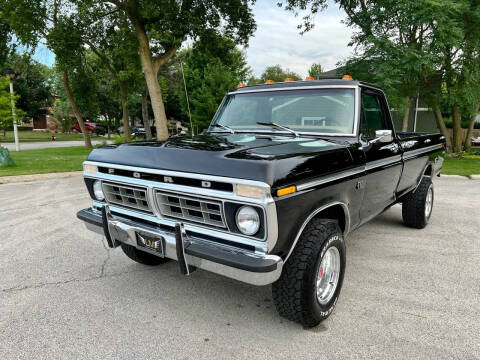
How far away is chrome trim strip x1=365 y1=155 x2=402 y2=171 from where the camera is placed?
3297 millimetres

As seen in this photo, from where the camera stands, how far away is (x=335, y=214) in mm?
3025

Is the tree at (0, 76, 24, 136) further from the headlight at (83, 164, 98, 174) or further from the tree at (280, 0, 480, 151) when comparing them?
the tree at (280, 0, 480, 151)

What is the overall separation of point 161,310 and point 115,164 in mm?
1281

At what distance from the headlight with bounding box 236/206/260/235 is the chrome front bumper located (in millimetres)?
151

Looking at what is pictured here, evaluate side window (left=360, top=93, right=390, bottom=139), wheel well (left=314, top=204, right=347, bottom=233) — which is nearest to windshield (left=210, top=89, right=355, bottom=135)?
side window (left=360, top=93, right=390, bottom=139)

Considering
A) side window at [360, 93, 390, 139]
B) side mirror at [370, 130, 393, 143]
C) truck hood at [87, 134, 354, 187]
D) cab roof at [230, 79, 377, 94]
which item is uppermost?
cab roof at [230, 79, 377, 94]

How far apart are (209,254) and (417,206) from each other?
368cm

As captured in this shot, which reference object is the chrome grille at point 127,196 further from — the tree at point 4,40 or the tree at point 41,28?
the tree at point 4,40

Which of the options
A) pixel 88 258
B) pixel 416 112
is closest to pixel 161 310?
pixel 88 258

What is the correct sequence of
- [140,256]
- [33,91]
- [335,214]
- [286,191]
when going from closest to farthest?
[286,191] < [335,214] < [140,256] < [33,91]

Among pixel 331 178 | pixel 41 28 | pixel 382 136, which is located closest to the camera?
pixel 331 178

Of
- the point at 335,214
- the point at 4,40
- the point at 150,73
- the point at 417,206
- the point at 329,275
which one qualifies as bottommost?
the point at 329,275

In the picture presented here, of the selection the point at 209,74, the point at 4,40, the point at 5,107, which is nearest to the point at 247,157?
the point at 5,107

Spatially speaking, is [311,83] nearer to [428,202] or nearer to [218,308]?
[218,308]
